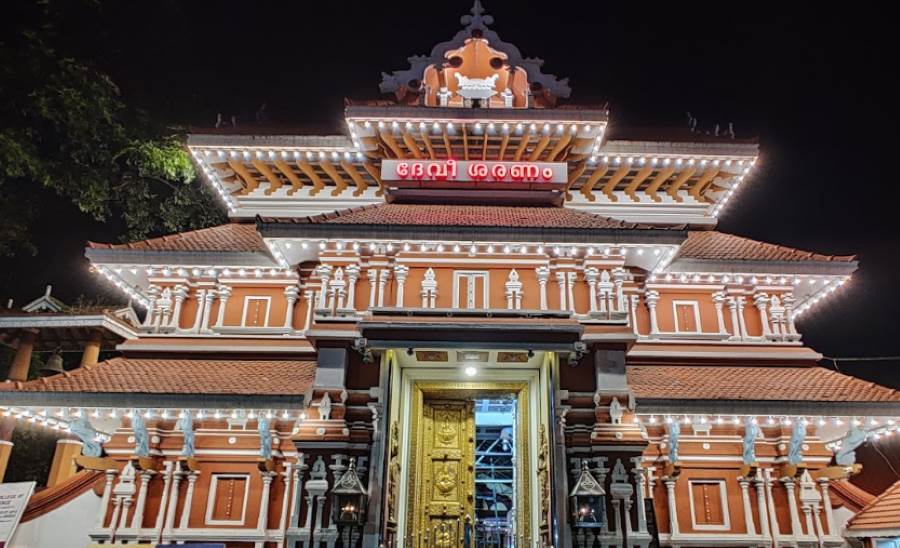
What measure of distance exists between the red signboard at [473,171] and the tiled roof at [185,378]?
4.12 meters

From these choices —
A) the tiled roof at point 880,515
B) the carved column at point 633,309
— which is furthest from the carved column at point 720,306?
the tiled roof at point 880,515

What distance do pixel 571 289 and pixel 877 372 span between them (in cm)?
2131

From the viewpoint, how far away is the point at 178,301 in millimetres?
11305

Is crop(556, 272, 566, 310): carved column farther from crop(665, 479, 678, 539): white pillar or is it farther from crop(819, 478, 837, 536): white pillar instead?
crop(819, 478, 837, 536): white pillar

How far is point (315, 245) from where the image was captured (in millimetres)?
10523

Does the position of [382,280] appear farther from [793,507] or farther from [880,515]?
[880,515]

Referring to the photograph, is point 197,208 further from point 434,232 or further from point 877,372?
point 877,372

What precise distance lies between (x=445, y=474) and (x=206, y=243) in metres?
5.86

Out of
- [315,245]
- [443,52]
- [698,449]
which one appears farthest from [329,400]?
[443,52]

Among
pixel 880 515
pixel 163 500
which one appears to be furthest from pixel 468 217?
pixel 880 515

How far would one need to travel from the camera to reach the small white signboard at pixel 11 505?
938 cm

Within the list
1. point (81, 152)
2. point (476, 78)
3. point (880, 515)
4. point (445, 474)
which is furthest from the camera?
point (81, 152)

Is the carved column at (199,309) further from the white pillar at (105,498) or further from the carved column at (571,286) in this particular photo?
the carved column at (571,286)

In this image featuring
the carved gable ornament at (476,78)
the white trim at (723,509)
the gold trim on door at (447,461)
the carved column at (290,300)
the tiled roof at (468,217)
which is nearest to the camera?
the white trim at (723,509)
